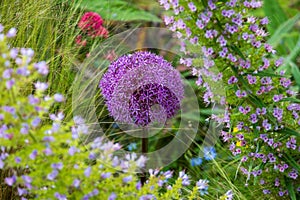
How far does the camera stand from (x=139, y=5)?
469cm

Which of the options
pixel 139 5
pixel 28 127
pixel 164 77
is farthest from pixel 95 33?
pixel 139 5

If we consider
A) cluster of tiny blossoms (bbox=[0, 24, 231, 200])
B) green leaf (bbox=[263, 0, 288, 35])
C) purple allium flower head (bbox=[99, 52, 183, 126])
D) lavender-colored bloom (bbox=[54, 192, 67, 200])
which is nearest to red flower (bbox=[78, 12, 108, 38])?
purple allium flower head (bbox=[99, 52, 183, 126])

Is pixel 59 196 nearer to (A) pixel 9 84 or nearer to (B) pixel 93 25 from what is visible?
(A) pixel 9 84

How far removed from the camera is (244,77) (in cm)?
208

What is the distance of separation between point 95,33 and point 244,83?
1099 millimetres

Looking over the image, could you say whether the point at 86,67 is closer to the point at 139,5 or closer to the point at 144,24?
the point at 144,24

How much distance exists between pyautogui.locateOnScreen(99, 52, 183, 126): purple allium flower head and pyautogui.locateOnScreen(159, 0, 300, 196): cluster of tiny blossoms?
13cm

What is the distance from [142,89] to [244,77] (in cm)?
36

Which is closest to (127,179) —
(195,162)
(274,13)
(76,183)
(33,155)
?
(76,183)

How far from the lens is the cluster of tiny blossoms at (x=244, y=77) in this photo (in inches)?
77.6

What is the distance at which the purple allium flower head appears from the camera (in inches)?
84.4

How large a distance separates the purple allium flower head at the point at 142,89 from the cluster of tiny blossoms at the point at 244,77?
5.2 inches

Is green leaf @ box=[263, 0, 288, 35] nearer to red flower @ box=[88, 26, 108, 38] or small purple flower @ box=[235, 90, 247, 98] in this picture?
red flower @ box=[88, 26, 108, 38]

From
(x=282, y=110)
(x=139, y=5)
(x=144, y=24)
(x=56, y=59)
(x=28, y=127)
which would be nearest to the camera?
(x=28, y=127)
